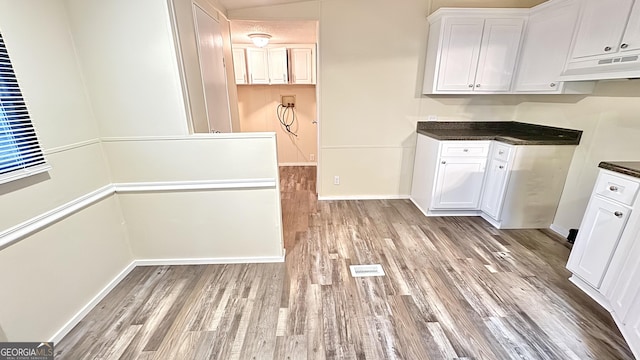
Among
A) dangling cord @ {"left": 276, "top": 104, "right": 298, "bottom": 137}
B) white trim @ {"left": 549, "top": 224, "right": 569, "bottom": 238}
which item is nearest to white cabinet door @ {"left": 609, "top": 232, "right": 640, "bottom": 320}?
white trim @ {"left": 549, "top": 224, "right": 569, "bottom": 238}

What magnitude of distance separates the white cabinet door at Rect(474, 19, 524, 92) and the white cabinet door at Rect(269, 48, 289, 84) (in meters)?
3.09

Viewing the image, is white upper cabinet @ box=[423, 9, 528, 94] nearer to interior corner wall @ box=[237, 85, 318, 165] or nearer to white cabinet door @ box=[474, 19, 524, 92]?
white cabinet door @ box=[474, 19, 524, 92]

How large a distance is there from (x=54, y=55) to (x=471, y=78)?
3648mm

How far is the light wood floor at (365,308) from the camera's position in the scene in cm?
156

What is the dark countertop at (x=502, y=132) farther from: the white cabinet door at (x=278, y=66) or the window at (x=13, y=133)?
the window at (x=13, y=133)

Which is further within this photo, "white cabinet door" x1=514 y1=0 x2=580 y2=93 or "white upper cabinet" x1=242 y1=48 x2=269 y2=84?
"white upper cabinet" x1=242 y1=48 x2=269 y2=84

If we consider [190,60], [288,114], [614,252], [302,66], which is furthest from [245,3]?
[614,252]

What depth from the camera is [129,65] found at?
1846 millimetres

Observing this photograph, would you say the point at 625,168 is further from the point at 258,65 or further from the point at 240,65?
the point at 240,65

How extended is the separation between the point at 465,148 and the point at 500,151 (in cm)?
33

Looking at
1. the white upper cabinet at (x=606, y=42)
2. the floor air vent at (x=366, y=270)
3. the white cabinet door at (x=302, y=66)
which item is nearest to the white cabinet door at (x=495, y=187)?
the white upper cabinet at (x=606, y=42)

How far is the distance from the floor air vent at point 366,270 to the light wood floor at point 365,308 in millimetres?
65

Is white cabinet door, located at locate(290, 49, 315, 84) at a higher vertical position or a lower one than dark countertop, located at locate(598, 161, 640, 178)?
higher

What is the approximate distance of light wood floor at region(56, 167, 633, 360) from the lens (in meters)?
1.56
